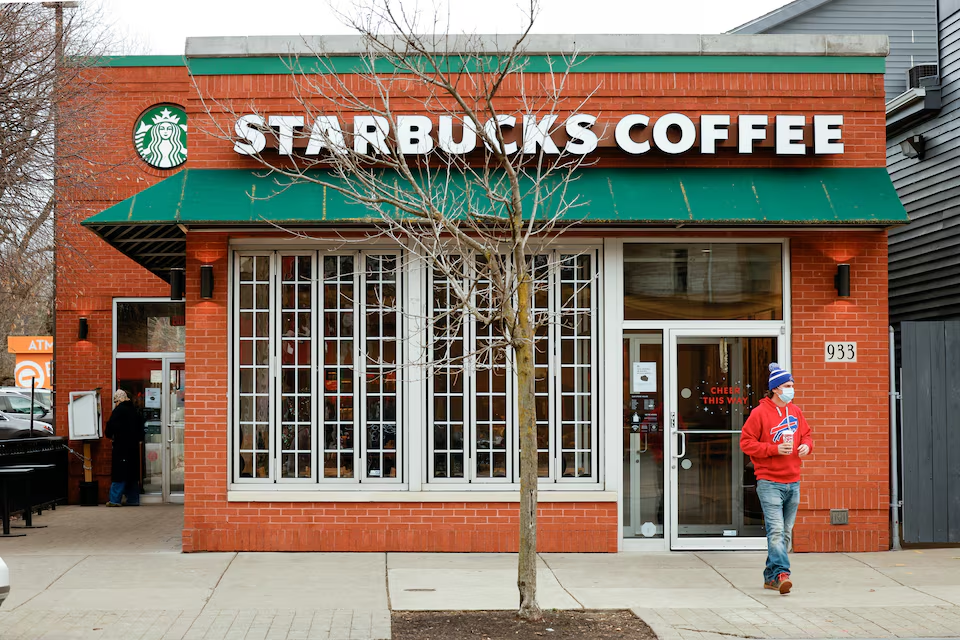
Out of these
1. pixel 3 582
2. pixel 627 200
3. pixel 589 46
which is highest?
pixel 589 46

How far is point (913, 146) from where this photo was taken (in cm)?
1470

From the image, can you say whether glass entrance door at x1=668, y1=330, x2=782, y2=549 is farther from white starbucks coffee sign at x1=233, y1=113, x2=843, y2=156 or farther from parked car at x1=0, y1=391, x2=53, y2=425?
parked car at x1=0, y1=391, x2=53, y2=425

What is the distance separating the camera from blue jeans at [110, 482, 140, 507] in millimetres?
14844

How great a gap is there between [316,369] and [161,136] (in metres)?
6.87

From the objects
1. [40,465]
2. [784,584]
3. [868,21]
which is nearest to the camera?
[784,584]

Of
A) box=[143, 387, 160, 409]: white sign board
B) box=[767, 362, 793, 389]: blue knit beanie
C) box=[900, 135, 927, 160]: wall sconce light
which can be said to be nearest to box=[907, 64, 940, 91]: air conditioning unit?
box=[900, 135, 927, 160]: wall sconce light

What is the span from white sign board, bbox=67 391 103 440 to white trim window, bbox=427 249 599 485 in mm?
6770

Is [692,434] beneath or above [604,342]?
beneath

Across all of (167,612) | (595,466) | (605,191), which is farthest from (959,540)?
(167,612)

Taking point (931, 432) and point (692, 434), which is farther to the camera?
point (931, 432)

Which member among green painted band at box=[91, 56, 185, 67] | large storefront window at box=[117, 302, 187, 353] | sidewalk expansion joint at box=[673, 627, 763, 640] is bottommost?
sidewalk expansion joint at box=[673, 627, 763, 640]

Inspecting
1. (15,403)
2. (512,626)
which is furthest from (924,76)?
(15,403)

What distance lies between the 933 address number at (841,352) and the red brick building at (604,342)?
2 centimetres

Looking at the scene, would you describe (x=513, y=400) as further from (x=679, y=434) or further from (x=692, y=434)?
(x=692, y=434)
